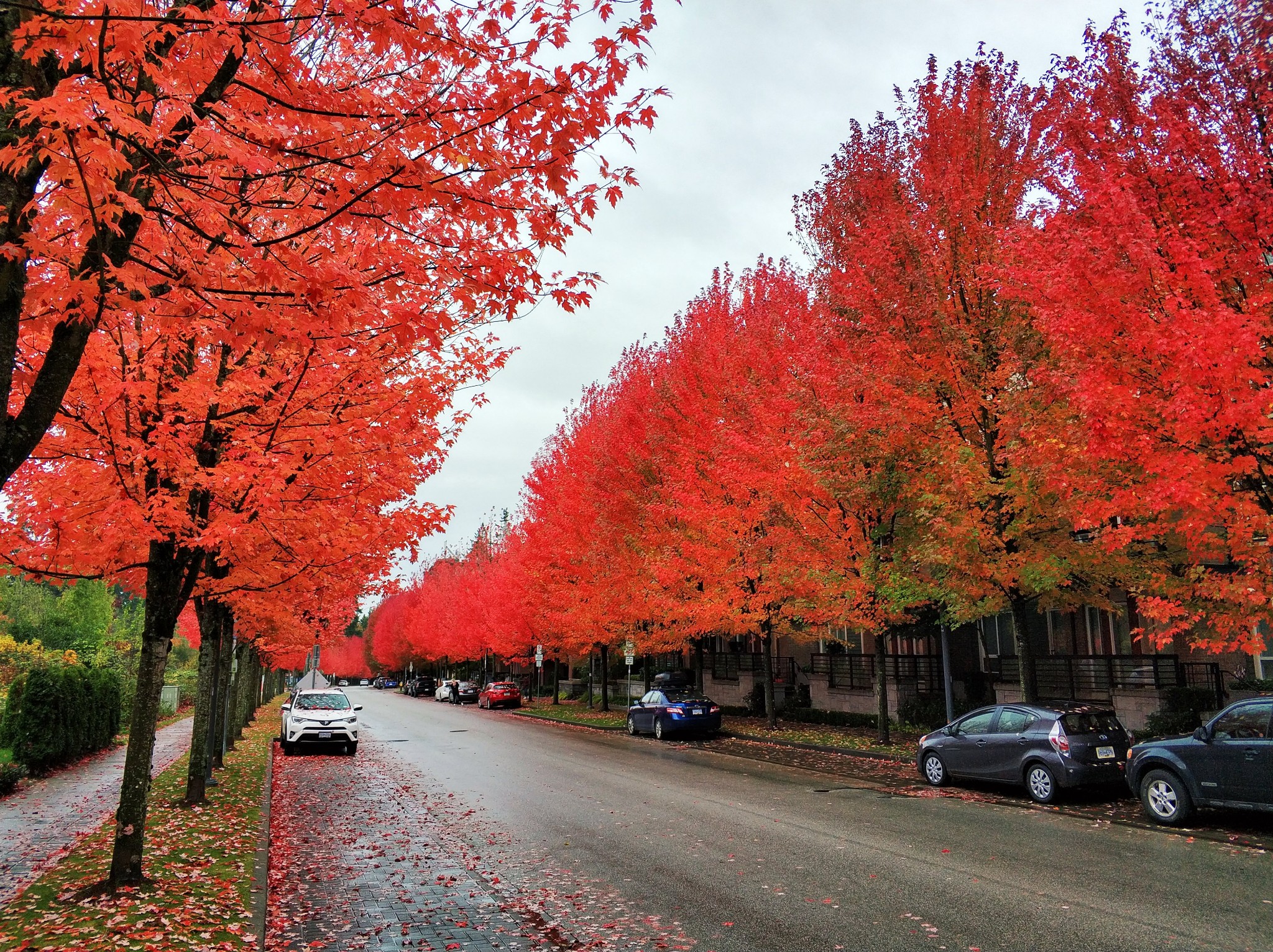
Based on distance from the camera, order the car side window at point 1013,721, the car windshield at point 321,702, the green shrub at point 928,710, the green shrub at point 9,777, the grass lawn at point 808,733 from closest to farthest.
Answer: the car side window at point 1013,721, the green shrub at point 9,777, the grass lawn at point 808,733, the green shrub at point 928,710, the car windshield at point 321,702

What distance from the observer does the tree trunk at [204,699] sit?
11797mm

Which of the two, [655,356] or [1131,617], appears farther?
[655,356]

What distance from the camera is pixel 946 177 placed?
606 inches

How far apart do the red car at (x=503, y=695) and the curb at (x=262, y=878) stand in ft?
103

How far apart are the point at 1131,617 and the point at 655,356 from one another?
1663 cm

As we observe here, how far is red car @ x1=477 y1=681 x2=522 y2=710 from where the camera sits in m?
43.9

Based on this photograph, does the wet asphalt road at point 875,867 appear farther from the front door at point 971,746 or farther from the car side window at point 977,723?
the car side window at point 977,723

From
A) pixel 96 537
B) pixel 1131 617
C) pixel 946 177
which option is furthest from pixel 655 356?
pixel 96 537

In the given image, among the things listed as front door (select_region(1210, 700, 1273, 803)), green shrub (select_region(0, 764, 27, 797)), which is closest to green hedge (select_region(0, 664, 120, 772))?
green shrub (select_region(0, 764, 27, 797))

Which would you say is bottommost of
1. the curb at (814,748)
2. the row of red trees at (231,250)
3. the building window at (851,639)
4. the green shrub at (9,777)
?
the curb at (814,748)

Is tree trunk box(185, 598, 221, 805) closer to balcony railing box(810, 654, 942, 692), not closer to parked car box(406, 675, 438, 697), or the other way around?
balcony railing box(810, 654, 942, 692)

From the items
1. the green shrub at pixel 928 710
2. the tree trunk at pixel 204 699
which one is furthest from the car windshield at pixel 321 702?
the green shrub at pixel 928 710

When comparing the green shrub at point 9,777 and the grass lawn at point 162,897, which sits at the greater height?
the grass lawn at point 162,897

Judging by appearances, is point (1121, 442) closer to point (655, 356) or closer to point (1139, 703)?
point (1139, 703)
